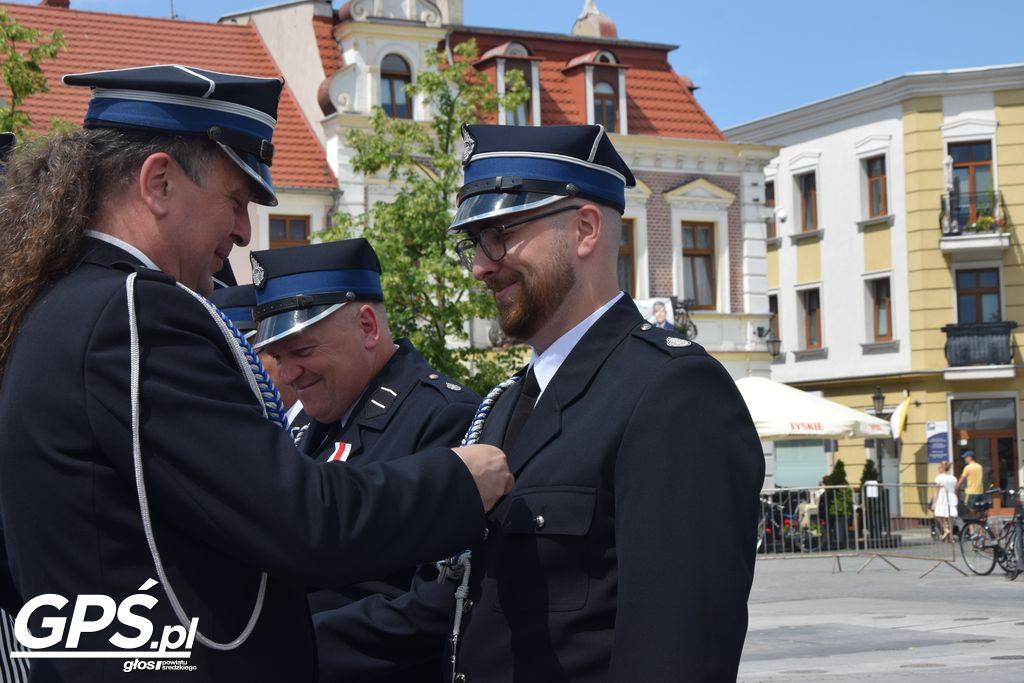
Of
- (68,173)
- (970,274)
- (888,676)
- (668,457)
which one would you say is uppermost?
(970,274)

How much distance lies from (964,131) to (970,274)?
12.9 feet

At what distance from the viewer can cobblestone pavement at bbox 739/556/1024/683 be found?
38.5 ft

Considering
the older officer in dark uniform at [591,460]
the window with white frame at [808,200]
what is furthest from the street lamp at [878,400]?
the older officer in dark uniform at [591,460]

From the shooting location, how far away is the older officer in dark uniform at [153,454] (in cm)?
267

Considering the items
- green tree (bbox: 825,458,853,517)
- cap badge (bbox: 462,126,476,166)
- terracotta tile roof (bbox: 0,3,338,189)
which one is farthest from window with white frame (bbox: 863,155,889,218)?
cap badge (bbox: 462,126,476,166)

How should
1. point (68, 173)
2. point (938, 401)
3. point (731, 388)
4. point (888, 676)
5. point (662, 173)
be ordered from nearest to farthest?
point (68, 173) < point (731, 388) < point (888, 676) < point (662, 173) < point (938, 401)

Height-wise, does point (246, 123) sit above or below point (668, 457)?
above

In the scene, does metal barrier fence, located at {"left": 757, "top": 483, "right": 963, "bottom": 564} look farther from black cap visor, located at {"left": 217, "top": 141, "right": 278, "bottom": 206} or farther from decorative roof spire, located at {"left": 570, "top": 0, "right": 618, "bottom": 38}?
black cap visor, located at {"left": 217, "top": 141, "right": 278, "bottom": 206}

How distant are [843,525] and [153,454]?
2394 centimetres

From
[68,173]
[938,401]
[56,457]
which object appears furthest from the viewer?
[938,401]

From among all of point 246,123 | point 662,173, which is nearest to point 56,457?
point 246,123

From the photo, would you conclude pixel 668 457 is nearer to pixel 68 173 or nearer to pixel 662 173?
pixel 68 173

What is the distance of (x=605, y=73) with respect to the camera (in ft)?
113

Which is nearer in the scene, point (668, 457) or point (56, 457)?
point (56, 457)
